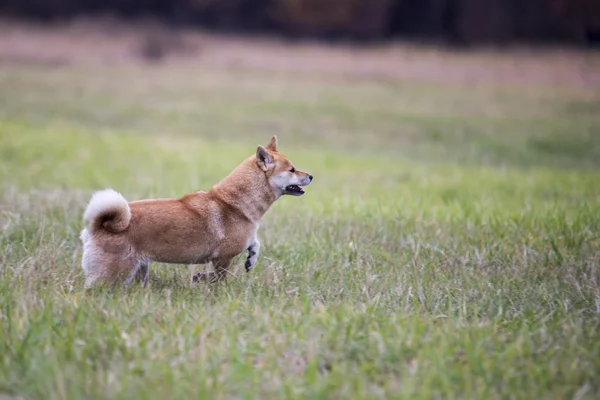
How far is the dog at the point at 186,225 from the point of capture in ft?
16.0

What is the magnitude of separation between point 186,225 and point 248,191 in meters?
0.65

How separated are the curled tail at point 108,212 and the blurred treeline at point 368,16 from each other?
62.9ft

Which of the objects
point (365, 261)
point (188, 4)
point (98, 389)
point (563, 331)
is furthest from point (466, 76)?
point (98, 389)

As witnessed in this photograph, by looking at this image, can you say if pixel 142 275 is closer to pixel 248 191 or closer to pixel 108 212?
pixel 108 212

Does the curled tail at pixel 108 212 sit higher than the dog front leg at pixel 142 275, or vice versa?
the curled tail at pixel 108 212

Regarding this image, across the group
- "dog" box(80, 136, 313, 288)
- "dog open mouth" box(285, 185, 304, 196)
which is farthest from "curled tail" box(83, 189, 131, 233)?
"dog open mouth" box(285, 185, 304, 196)

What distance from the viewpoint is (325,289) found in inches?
210

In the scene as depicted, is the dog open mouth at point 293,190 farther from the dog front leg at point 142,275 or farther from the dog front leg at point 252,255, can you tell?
the dog front leg at point 142,275

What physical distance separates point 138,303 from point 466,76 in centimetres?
1928

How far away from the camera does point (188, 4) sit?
2614cm

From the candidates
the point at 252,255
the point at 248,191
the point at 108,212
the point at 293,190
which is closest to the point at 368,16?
the point at 293,190

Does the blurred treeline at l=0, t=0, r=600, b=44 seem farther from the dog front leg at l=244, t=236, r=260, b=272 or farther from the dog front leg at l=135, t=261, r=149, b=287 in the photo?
the dog front leg at l=135, t=261, r=149, b=287

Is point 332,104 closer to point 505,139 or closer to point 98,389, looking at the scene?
point 505,139

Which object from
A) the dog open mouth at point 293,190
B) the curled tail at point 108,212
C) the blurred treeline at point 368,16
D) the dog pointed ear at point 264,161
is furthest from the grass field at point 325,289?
the blurred treeline at point 368,16
